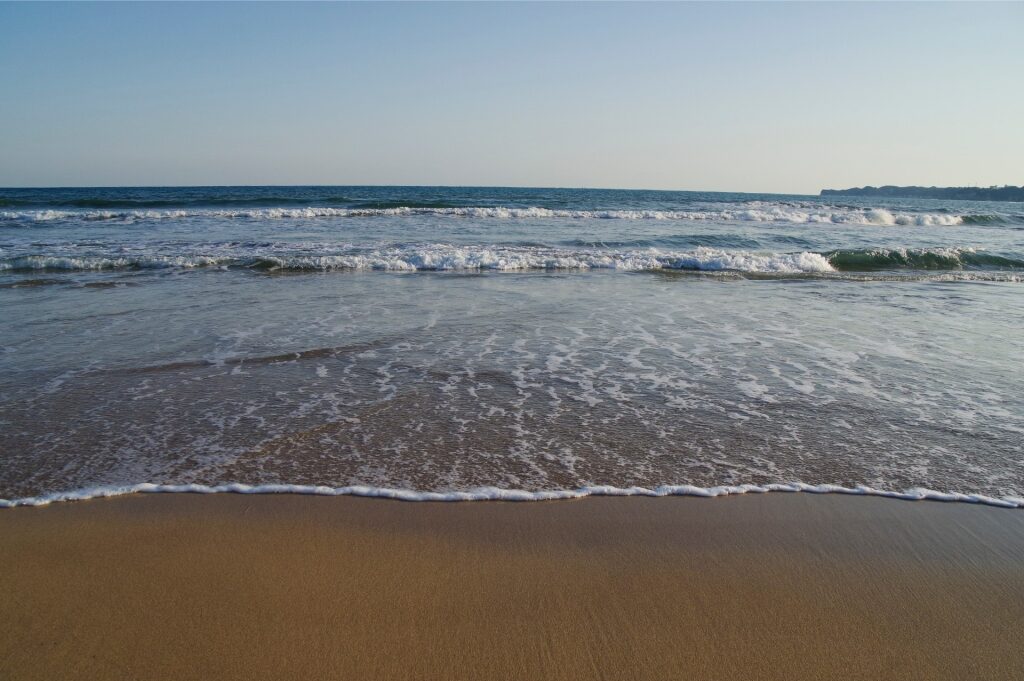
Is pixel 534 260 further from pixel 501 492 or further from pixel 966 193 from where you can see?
pixel 966 193

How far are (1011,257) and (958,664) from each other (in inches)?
771

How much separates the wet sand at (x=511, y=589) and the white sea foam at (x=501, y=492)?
3.0 inches

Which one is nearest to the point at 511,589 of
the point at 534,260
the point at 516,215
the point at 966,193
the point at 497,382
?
the point at 497,382

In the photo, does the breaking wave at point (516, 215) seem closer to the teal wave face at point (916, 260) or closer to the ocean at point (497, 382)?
the teal wave face at point (916, 260)

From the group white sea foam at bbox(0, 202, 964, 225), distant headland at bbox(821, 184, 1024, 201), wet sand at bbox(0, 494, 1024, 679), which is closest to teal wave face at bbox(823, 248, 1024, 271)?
white sea foam at bbox(0, 202, 964, 225)

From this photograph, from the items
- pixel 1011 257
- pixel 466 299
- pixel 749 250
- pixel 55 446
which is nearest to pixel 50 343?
pixel 55 446

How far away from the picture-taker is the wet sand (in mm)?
2197

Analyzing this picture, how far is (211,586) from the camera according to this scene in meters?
2.58

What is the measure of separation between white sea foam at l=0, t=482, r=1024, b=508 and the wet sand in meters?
0.08

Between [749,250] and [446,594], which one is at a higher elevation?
[749,250]

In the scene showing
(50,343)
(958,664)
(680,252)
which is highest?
(680,252)

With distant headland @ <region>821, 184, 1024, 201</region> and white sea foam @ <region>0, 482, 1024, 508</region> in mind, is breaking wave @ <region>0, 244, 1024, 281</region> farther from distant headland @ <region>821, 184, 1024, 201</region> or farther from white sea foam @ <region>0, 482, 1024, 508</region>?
distant headland @ <region>821, 184, 1024, 201</region>

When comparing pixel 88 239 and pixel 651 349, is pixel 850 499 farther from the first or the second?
pixel 88 239

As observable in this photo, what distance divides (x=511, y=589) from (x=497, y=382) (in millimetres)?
2851
